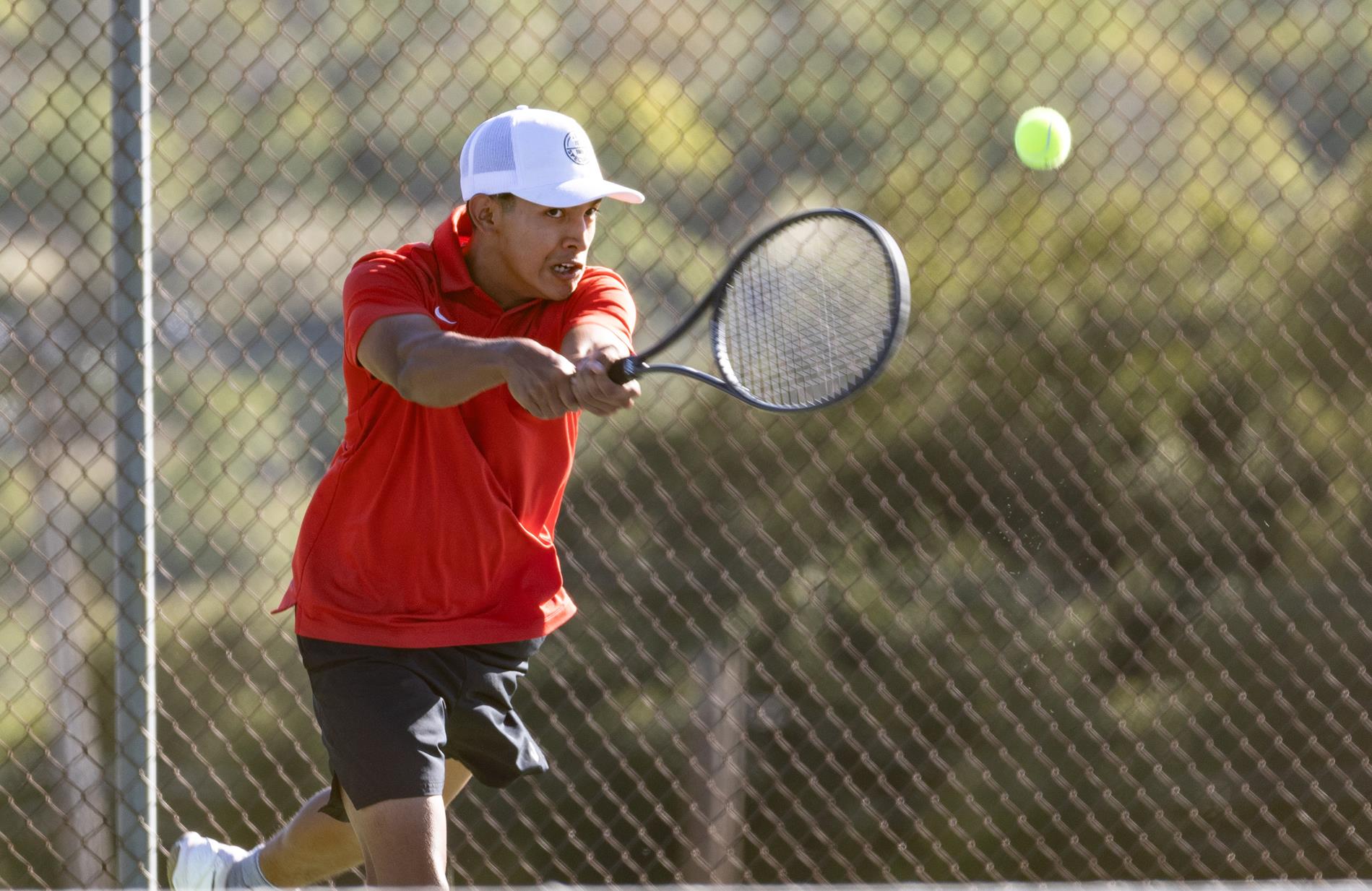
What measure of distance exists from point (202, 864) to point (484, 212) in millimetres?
1184

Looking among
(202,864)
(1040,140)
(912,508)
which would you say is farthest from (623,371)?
(912,508)

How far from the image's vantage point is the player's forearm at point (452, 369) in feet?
6.31

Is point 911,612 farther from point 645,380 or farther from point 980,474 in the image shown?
point 645,380

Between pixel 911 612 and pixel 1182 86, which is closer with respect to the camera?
pixel 911 612

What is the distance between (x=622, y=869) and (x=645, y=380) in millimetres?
1834

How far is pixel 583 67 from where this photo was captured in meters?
7.26

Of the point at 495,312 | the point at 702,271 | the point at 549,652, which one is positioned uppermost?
the point at 495,312

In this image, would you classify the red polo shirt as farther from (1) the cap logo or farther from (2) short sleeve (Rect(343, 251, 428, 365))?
(1) the cap logo

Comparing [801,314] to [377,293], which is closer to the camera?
[377,293]

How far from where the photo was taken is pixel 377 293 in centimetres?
209

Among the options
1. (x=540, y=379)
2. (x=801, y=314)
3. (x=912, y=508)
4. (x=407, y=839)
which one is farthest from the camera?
(x=912, y=508)

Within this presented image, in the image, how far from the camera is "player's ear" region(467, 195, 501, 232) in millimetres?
2168

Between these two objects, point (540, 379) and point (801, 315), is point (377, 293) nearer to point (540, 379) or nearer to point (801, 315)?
point (540, 379)

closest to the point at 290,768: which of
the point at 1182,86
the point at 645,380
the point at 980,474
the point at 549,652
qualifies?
the point at 549,652
